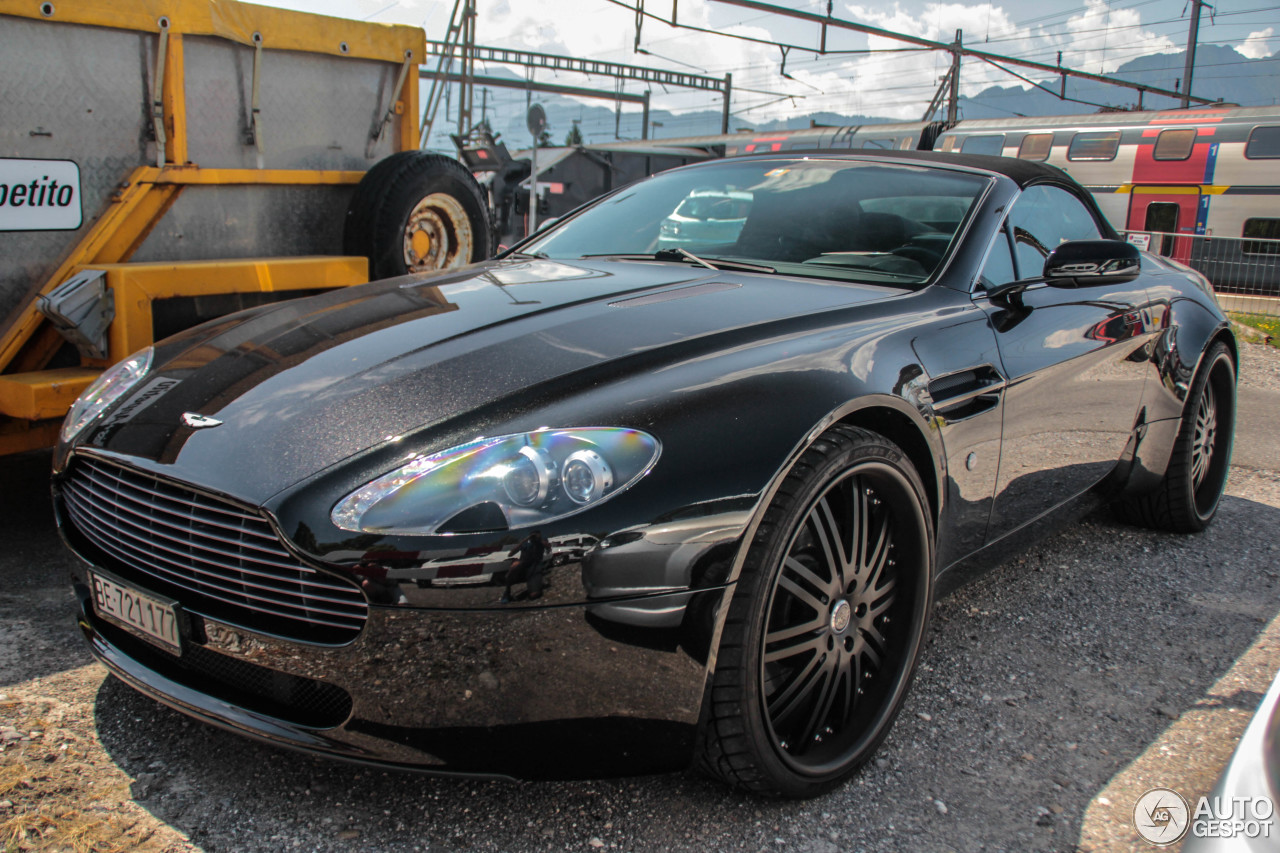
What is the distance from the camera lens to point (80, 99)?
135 inches

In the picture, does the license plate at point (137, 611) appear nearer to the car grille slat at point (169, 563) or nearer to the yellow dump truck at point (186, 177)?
the car grille slat at point (169, 563)

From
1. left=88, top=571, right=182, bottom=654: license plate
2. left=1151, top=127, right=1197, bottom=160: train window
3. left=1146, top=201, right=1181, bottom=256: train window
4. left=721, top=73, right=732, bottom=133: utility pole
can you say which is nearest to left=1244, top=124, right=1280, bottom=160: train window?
left=1151, top=127, right=1197, bottom=160: train window

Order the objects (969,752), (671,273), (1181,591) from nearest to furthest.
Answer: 1. (969,752)
2. (671,273)
3. (1181,591)

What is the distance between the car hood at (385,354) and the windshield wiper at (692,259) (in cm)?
8

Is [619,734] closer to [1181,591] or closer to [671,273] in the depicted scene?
[671,273]

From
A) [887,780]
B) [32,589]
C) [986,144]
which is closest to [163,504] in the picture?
[32,589]

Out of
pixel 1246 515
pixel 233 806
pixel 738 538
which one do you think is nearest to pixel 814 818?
pixel 738 538

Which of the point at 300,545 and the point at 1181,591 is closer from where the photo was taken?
the point at 300,545

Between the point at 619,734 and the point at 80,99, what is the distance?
9.89ft

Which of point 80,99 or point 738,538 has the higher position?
point 80,99

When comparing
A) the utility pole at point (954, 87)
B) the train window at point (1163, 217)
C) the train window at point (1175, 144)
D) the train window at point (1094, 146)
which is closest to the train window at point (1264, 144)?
the train window at point (1175, 144)

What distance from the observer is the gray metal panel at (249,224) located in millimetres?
3783

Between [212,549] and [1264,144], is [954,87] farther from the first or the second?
[212,549]

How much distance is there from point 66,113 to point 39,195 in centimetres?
29
